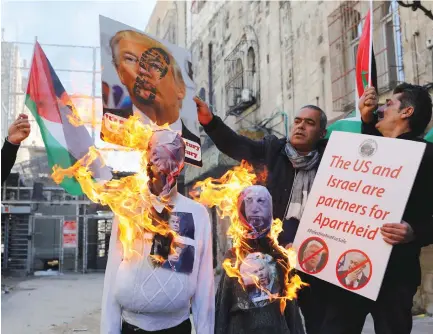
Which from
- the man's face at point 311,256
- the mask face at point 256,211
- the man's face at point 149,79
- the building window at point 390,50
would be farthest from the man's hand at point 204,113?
the building window at point 390,50

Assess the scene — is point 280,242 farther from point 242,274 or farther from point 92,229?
point 92,229

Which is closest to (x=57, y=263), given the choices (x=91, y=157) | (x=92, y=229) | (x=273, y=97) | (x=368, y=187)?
(x=92, y=229)

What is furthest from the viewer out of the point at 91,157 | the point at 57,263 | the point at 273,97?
the point at 57,263

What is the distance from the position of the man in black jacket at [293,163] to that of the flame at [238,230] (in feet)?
0.33

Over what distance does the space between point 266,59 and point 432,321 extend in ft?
28.1

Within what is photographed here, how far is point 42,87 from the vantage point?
487cm

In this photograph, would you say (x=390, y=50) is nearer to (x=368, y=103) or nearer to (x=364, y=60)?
(x=364, y=60)

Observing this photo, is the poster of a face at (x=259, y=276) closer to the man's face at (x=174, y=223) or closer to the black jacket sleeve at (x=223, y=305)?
the black jacket sleeve at (x=223, y=305)

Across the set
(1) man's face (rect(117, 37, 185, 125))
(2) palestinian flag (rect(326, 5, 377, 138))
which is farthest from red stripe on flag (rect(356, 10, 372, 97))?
(1) man's face (rect(117, 37, 185, 125))

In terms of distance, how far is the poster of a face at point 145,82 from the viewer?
347 cm

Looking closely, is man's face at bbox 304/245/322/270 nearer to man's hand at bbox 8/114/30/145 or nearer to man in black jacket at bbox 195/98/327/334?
man in black jacket at bbox 195/98/327/334

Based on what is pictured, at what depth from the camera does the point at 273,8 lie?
1374 centimetres

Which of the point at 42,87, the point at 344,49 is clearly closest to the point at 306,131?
the point at 42,87

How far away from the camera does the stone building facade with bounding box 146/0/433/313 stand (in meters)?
8.63
